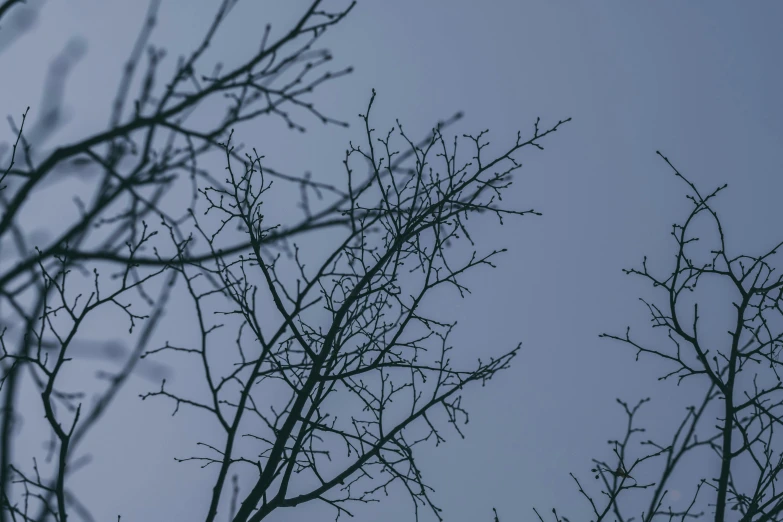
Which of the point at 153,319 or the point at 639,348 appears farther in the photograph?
the point at 639,348

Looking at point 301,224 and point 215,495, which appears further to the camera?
point 215,495

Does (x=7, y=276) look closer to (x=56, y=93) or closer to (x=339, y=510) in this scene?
(x=56, y=93)

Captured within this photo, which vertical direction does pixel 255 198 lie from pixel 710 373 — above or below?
above

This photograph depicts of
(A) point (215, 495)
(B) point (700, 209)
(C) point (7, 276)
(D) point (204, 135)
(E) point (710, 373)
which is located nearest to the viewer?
(C) point (7, 276)

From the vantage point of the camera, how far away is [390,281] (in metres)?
4.57

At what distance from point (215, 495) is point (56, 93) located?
6.45 feet

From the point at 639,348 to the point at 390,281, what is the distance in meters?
1.98

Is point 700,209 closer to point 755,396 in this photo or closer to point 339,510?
point 755,396

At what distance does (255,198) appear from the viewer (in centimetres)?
443

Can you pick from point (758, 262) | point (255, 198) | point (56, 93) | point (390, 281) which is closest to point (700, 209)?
point (758, 262)

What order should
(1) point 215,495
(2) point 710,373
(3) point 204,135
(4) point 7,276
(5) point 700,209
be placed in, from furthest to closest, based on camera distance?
(5) point 700,209 < (2) point 710,373 < (1) point 215,495 < (3) point 204,135 < (4) point 7,276

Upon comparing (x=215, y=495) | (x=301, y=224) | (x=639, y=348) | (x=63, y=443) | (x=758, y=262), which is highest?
(x=758, y=262)

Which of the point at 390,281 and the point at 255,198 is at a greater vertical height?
the point at 255,198

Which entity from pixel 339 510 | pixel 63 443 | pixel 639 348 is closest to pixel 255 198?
pixel 63 443
